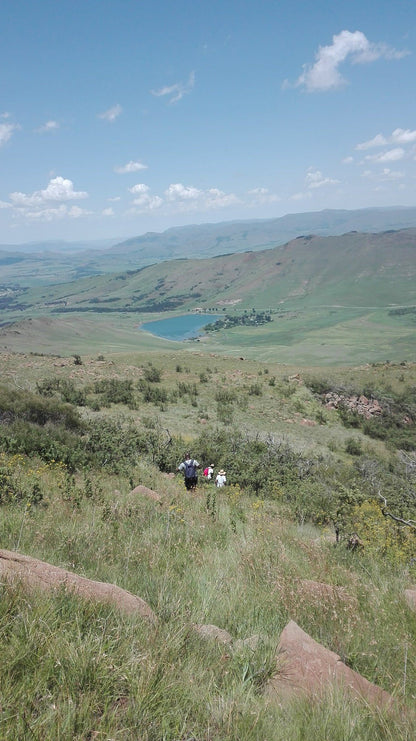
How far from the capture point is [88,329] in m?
126

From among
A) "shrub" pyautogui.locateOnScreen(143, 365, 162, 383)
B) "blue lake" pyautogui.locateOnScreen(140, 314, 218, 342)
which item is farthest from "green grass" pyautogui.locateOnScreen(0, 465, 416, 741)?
"blue lake" pyautogui.locateOnScreen(140, 314, 218, 342)

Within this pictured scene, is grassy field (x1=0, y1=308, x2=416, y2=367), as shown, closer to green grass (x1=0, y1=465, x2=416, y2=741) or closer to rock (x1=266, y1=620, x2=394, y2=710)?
green grass (x1=0, y1=465, x2=416, y2=741)

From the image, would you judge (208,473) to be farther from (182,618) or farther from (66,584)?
(66,584)

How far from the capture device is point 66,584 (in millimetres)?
2740

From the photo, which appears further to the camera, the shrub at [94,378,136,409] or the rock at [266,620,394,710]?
the shrub at [94,378,136,409]

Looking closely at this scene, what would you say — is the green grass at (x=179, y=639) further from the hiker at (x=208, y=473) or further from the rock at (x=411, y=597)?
the hiker at (x=208, y=473)

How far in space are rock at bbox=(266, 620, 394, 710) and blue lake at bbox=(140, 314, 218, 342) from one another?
5948 inches

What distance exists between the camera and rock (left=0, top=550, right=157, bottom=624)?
267cm

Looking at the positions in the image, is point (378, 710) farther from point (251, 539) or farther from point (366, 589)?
point (251, 539)

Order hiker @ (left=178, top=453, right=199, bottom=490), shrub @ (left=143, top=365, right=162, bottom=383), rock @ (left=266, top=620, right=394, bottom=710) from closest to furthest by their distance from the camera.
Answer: rock @ (left=266, top=620, right=394, bottom=710) → hiker @ (left=178, top=453, right=199, bottom=490) → shrub @ (left=143, top=365, right=162, bottom=383)

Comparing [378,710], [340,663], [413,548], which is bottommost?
[413,548]

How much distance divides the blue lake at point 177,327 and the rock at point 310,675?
496 feet

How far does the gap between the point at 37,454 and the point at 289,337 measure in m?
130

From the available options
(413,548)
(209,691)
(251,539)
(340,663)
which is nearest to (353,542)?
(413,548)
